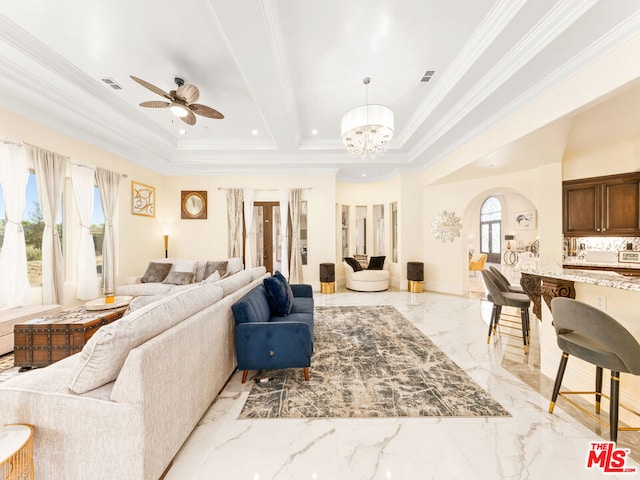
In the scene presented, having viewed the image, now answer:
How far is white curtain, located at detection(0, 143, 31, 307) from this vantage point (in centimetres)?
317

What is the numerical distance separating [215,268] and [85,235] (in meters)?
2.12

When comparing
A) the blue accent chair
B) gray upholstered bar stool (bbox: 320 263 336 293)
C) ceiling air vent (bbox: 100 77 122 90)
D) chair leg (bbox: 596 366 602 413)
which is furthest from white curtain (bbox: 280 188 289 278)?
chair leg (bbox: 596 366 602 413)

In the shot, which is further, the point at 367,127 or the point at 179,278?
the point at 179,278

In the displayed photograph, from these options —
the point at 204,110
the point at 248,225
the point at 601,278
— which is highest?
the point at 204,110

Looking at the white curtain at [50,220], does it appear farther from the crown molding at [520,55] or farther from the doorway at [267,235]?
the crown molding at [520,55]

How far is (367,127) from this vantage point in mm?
3146

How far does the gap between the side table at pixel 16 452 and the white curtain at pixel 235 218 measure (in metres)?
5.11

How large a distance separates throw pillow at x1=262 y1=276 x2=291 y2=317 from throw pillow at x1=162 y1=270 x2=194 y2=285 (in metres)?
2.77

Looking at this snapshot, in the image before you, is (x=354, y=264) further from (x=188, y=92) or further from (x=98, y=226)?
(x=98, y=226)

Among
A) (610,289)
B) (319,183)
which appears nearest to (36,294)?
(319,183)

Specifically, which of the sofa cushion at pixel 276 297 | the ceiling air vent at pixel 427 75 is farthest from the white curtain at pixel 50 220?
the ceiling air vent at pixel 427 75

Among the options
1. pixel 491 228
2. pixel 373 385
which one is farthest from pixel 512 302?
pixel 491 228

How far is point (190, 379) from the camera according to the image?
1.65 meters

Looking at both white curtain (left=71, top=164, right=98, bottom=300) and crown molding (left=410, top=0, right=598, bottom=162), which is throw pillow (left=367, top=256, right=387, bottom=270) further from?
white curtain (left=71, top=164, right=98, bottom=300)
